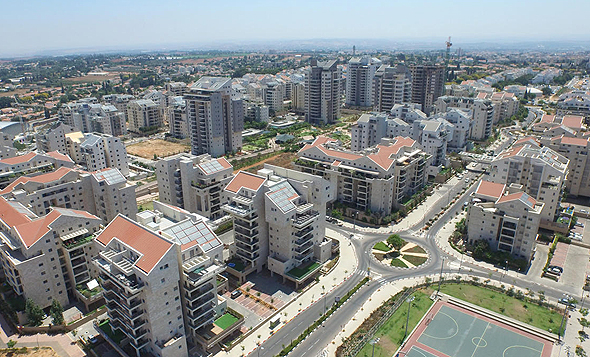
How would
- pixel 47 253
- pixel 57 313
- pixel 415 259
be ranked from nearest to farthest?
pixel 57 313 → pixel 47 253 → pixel 415 259

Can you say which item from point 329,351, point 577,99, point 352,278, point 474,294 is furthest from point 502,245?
point 577,99

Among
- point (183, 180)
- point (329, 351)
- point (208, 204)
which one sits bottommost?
point (329, 351)

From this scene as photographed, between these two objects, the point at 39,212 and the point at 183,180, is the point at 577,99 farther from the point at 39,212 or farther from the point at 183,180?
the point at 39,212

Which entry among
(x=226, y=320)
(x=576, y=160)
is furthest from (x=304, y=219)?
(x=576, y=160)

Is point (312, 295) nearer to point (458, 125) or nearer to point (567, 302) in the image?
point (567, 302)

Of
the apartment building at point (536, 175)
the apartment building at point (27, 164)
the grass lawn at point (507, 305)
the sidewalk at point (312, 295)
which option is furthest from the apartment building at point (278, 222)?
the apartment building at point (27, 164)

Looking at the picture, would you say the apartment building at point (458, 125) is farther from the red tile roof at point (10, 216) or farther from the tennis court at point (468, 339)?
the red tile roof at point (10, 216)

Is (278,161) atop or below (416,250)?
atop

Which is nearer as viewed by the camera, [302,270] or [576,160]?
[302,270]
